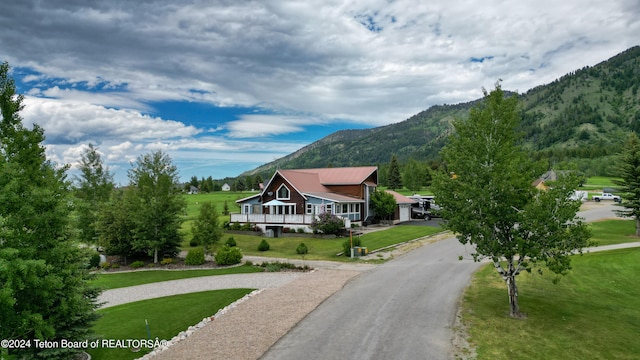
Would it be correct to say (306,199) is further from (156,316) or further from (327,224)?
(156,316)

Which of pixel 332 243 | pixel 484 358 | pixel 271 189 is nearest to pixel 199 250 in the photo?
pixel 332 243

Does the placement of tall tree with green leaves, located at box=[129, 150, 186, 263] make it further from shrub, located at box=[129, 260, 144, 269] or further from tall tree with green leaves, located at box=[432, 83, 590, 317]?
tall tree with green leaves, located at box=[432, 83, 590, 317]

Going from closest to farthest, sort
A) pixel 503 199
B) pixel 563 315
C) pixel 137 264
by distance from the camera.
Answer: pixel 503 199
pixel 563 315
pixel 137 264

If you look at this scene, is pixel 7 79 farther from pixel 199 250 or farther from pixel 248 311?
pixel 199 250

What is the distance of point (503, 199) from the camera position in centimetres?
1448

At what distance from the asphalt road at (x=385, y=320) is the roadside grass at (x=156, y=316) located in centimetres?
481

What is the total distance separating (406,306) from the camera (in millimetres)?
16234

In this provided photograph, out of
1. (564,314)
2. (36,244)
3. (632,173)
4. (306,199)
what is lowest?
(564,314)

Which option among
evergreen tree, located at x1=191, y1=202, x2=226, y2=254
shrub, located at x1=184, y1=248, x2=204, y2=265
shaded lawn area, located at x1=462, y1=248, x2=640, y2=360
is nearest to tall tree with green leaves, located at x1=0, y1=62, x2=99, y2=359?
shaded lawn area, located at x1=462, y1=248, x2=640, y2=360

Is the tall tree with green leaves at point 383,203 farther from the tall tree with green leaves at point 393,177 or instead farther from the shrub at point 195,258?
the tall tree with green leaves at point 393,177

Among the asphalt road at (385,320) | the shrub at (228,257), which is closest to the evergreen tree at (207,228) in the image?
the shrub at (228,257)

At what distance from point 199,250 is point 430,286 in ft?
59.4

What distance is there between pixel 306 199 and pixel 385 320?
1163 inches

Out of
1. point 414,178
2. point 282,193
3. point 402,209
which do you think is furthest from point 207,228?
point 414,178
